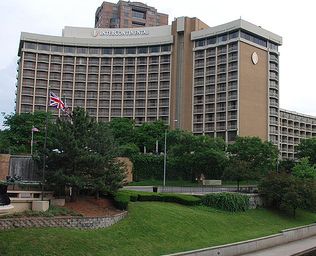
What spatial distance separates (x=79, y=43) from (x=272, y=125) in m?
54.7

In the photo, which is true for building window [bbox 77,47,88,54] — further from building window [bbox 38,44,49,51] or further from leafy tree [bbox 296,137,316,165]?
leafy tree [bbox 296,137,316,165]

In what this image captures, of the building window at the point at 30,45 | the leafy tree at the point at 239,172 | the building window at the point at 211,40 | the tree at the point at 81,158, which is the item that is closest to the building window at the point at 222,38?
the building window at the point at 211,40

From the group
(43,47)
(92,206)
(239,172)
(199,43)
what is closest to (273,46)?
(199,43)

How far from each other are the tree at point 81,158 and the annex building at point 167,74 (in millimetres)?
61489

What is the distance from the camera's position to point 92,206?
90.4ft

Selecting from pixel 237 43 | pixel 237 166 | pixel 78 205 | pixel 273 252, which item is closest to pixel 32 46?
pixel 237 43

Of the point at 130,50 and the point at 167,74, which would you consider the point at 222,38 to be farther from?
the point at 130,50

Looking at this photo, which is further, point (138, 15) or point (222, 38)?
point (138, 15)

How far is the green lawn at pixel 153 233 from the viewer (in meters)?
20.0

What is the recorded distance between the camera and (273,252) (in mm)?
27703

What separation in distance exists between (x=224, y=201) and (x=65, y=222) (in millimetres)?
17388

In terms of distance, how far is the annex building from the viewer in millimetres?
89625

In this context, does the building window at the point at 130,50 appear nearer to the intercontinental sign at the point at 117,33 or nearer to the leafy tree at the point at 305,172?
the intercontinental sign at the point at 117,33

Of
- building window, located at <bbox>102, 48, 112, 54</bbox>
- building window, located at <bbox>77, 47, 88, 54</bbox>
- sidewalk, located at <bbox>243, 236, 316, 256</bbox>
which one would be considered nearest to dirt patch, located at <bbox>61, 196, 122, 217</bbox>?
sidewalk, located at <bbox>243, 236, 316, 256</bbox>
